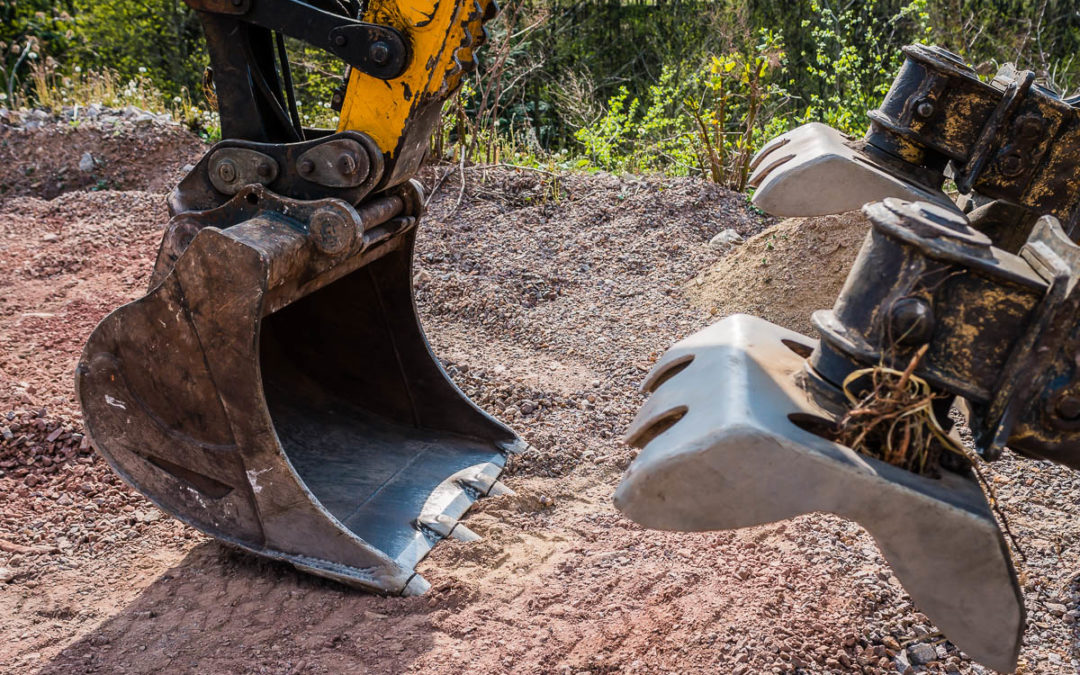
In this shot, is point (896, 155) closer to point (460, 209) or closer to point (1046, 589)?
point (1046, 589)

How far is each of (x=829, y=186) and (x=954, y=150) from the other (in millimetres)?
360

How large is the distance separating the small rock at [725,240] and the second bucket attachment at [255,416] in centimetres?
252

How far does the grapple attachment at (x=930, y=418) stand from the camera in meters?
1.28

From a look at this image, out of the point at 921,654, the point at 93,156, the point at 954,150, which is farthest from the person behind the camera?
the point at 93,156

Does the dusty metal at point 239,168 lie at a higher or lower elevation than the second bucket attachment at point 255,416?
higher

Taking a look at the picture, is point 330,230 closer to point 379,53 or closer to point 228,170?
point 228,170

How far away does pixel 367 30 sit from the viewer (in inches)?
95.6

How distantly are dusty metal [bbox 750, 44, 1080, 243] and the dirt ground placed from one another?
1.00 meters

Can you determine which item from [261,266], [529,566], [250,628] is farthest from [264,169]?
[529,566]

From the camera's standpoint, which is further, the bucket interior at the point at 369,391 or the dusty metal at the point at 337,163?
the bucket interior at the point at 369,391

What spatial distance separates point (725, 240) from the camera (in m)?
5.27

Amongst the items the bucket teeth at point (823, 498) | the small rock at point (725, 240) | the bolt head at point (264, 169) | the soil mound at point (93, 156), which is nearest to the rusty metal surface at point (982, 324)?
the bucket teeth at point (823, 498)

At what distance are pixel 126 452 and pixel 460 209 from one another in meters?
3.50

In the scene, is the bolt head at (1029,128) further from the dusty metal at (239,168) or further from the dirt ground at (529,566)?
the dusty metal at (239,168)
